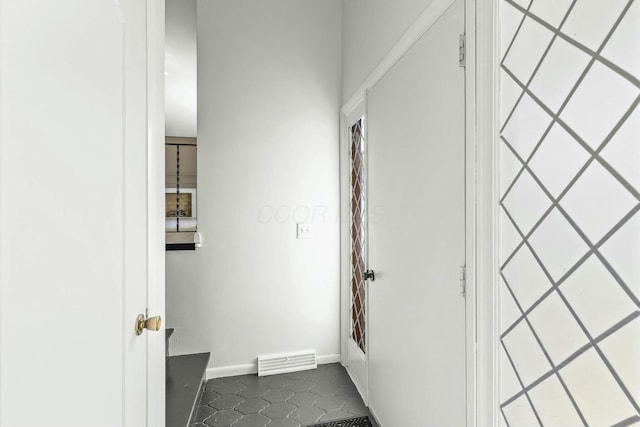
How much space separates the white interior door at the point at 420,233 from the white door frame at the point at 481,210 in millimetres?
48

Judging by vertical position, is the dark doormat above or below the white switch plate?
below

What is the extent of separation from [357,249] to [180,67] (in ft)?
5.36

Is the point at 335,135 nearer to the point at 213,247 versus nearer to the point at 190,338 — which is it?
the point at 213,247

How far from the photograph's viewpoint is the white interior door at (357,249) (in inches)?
80.4

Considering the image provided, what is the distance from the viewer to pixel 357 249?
7.39 feet

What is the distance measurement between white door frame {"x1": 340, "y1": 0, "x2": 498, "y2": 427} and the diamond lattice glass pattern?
3.40ft

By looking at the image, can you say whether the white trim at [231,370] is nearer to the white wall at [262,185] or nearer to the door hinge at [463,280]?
the white wall at [262,185]

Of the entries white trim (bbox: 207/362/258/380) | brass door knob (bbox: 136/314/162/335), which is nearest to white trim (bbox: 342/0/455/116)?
brass door knob (bbox: 136/314/162/335)

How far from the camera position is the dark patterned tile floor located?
1833 millimetres

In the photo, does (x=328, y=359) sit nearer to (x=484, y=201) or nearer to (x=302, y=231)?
(x=302, y=231)

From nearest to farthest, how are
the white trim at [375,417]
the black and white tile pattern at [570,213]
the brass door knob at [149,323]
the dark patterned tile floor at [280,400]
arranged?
the black and white tile pattern at [570,213], the brass door knob at [149,323], the white trim at [375,417], the dark patterned tile floor at [280,400]

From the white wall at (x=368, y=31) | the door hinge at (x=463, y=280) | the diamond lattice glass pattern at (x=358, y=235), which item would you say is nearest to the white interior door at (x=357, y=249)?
the diamond lattice glass pattern at (x=358, y=235)

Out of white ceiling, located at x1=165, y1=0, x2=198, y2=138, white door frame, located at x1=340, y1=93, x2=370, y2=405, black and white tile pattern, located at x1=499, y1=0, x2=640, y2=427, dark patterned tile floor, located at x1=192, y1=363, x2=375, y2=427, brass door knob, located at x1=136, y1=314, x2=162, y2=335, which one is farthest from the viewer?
white door frame, located at x1=340, y1=93, x2=370, y2=405

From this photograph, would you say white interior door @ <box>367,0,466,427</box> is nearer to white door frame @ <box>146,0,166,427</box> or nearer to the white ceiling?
white door frame @ <box>146,0,166,427</box>
